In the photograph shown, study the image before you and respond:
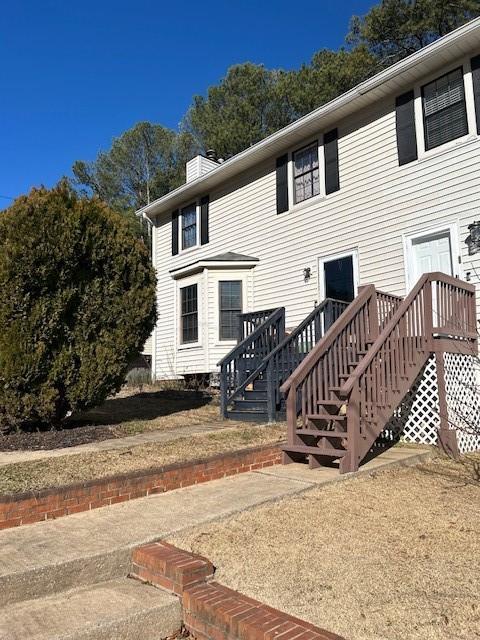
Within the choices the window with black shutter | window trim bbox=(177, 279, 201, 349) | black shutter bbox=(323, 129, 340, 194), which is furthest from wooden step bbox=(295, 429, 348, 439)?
the window with black shutter

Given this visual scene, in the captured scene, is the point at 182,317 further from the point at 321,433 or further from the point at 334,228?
the point at 321,433

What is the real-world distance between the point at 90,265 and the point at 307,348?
10.8 ft

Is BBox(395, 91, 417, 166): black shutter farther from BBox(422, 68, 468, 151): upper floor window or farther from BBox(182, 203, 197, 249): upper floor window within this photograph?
BBox(182, 203, 197, 249): upper floor window

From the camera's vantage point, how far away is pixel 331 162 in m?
11.2

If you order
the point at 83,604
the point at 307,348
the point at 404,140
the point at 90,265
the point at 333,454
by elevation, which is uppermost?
the point at 404,140

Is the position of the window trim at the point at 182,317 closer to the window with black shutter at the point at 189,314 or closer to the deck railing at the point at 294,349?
the window with black shutter at the point at 189,314

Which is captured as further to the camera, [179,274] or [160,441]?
[179,274]

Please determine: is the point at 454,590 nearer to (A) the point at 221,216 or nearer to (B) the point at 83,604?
(B) the point at 83,604

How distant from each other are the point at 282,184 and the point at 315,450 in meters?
7.94

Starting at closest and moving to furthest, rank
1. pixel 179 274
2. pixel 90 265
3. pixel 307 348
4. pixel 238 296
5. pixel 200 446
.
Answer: pixel 200 446 → pixel 90 265 → pixel 307 348 → pixel 238 296 → pixel 179 274

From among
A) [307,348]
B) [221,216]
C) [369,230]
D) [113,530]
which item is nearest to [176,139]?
[221,216]

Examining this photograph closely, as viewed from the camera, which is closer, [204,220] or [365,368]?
[365,368]

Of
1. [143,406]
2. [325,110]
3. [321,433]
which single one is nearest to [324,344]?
[321,433]

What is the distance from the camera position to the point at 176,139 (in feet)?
96.4
